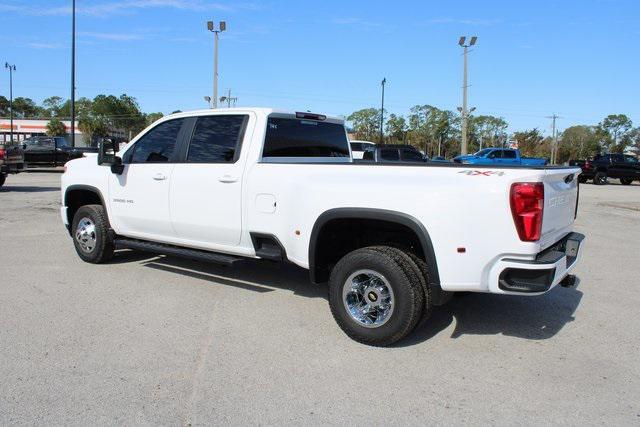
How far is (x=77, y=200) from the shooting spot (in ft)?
24.1

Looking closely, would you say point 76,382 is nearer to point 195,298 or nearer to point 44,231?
point 195,298

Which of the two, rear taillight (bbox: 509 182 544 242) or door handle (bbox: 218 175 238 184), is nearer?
rear taillight (bbox: 509 182 544 242)

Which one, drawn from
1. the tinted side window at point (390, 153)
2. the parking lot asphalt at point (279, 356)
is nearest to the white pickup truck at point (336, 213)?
the parking lot asphalt at point (279, 356)

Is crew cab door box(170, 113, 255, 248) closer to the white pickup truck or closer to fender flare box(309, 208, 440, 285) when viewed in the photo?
the white pickup truck

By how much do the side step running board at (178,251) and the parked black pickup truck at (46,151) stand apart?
72.8 feet

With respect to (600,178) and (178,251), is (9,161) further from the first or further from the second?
(600,178)

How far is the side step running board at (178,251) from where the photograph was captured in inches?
215

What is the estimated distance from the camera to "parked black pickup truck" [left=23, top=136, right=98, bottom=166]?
26.7m

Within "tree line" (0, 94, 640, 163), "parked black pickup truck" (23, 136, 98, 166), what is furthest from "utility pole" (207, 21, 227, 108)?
"tree line" (0, 94, 640, 163)

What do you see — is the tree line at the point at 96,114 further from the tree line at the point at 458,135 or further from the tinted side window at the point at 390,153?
the tinted side window at the point at 390,153

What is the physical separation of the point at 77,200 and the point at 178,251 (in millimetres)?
2309

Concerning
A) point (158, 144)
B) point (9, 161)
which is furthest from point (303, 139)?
point (9, 161)

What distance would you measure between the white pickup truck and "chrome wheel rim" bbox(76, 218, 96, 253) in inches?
1.0

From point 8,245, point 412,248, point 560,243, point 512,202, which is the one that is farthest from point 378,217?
point 8,245
